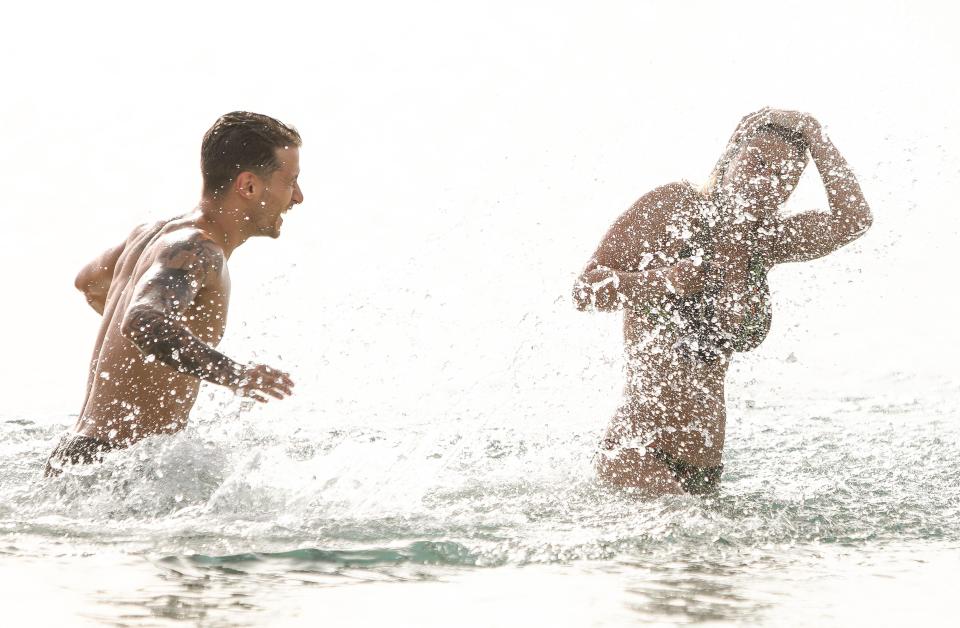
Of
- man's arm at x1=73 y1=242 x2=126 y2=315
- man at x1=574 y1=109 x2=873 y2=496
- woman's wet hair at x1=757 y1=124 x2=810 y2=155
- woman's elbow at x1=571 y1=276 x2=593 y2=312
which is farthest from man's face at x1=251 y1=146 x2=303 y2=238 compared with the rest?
woman's wet hair at x1=757 y1=124 x2=810 y2=155

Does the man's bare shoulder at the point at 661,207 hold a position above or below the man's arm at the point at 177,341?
above

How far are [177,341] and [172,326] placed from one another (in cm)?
5

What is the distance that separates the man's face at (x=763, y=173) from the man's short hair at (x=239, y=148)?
5.46 feet

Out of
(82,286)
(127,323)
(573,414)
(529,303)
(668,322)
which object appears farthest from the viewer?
(573,414)

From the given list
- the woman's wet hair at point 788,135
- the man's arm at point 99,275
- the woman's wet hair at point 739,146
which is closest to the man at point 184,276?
the man's arm at point 99,275

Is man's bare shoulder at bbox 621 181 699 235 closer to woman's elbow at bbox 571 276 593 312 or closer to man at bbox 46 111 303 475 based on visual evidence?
woman's elbow at bbox 571 276 593 312

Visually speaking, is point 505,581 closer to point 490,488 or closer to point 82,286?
point 490,488

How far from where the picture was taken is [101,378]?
374 centimetres

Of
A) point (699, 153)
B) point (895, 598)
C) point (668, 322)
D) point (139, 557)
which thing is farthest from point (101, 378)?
point (699, 153)

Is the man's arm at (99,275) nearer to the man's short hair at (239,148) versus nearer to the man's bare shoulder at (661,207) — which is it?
the man's short hair at (239,148)

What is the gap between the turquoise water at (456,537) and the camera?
A: 8.62ft

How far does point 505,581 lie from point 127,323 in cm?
137

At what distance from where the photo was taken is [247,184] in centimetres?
382

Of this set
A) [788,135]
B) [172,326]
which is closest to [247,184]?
[172,326]
